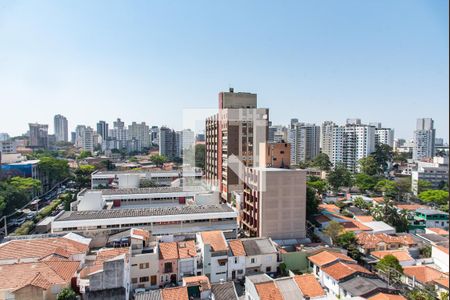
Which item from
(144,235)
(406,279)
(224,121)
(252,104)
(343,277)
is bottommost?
(406,279)

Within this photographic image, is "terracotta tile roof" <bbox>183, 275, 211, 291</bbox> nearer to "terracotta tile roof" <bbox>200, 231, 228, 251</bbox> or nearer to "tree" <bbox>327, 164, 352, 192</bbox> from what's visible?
"terracotta tile roof" <bbox>200, 231, 228, 251</bbox>

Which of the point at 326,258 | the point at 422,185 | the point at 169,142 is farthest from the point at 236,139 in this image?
the point at 169,142

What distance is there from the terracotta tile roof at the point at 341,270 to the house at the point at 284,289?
93cm

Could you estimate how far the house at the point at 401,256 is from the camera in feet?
40.1

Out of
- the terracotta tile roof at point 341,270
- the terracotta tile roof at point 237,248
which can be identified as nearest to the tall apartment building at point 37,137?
the terracotta tile roof at point 237,248

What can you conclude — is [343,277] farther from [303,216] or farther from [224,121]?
[224,121]

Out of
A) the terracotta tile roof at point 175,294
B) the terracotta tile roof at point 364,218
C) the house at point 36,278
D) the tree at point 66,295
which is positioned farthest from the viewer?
the terracotta tile roof at point 364,218

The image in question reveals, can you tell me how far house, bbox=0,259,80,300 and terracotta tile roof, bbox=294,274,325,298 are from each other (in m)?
7.01

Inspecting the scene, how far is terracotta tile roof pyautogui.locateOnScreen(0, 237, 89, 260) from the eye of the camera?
411 inches

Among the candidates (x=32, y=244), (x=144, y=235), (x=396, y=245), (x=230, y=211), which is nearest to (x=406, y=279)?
(x=396, y=245)

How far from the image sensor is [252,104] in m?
21.8

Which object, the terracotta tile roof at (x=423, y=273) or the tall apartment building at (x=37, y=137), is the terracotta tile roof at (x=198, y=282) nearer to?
the terracotta tile roof at (x=423, y=273)

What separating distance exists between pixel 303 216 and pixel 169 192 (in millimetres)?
8255

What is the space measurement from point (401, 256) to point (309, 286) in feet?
19.0
